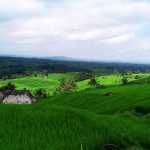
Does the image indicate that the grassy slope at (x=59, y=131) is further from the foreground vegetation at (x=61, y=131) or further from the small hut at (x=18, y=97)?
the small hut at (x=18, y=97)

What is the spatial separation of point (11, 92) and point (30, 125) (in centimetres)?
11482

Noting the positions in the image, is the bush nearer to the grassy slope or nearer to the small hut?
the grassy slope

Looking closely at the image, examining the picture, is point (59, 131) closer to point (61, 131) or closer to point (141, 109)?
point (61, 131)

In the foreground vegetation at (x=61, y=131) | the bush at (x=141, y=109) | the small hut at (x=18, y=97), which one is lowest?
the small hut at (x=18, y=97)

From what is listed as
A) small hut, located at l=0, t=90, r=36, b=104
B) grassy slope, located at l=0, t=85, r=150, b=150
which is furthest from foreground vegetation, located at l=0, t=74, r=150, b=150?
small hut, located at l=0, t=90, r=36, b=104

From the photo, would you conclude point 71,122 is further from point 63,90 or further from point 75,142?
point 63,90

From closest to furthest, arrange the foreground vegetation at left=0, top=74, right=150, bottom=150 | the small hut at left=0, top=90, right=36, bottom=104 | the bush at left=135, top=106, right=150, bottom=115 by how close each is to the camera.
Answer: the foreground vegetation at left=0, top=74, right=150, bottom=150, the bush at left=135, top=106, right=150, bottom=115, the small hut at left=0, top=90, right=36, bottom=104

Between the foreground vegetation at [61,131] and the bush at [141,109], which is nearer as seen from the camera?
the foreground vegetation at [61,131]

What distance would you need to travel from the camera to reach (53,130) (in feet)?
17.4

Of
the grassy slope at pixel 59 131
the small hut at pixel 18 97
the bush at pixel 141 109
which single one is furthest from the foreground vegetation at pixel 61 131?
the small hut at pixel 18 97

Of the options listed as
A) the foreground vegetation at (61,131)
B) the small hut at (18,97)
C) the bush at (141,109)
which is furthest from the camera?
the small hut at (18,97)

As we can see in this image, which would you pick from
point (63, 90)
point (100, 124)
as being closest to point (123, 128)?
point (100, 124)

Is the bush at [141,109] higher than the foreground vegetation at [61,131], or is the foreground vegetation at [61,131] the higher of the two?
the foreground vegetation at [61,131]

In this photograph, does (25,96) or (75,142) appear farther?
(25,96)
